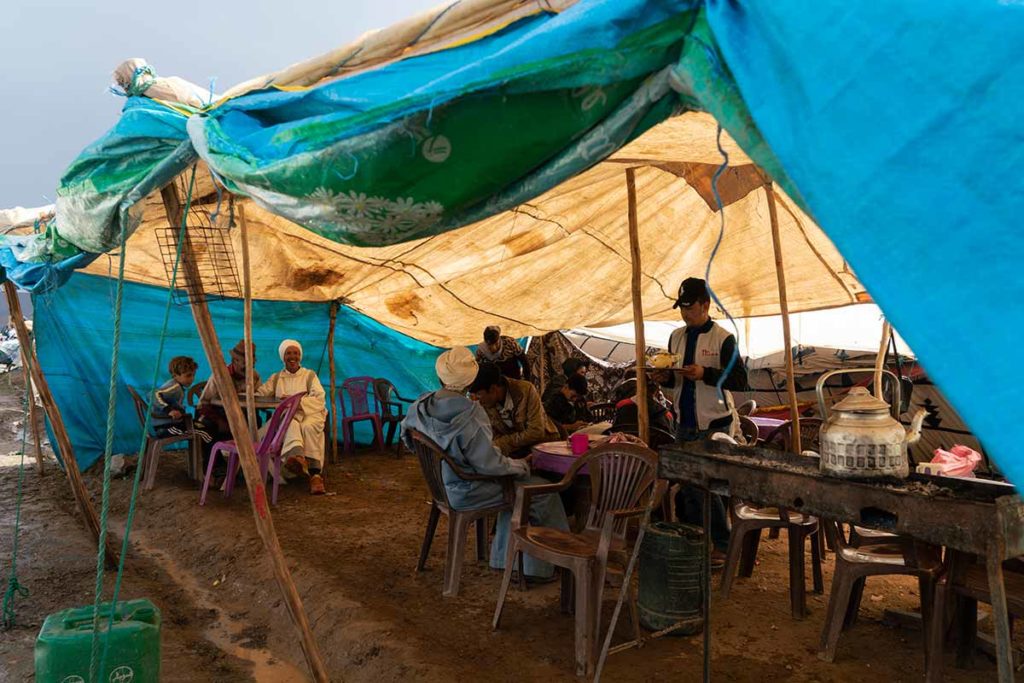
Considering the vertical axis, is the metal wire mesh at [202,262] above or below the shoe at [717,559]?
above

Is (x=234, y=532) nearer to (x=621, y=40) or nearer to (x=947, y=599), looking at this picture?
(x=947, y=599)

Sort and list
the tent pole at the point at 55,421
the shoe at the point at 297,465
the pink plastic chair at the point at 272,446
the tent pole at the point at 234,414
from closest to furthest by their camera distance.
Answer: the tent pole at the point at 234,414, the tent pole at the point at 55,421, the pink plastic chair at the point at 272,446, the shoe at the point at 297,465

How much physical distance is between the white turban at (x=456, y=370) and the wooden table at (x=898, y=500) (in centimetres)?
201

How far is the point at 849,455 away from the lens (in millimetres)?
2562

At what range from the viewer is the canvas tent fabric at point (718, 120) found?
1.18m

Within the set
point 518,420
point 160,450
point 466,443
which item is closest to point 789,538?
point 466,443

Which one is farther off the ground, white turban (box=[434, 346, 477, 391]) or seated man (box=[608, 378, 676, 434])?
white turban (box=[434, 346, 477, 391])

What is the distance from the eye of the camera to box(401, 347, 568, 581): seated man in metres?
4.84

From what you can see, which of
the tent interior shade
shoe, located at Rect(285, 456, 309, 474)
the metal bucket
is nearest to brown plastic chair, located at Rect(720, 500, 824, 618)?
the metal bucket

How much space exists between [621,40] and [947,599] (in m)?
3.13

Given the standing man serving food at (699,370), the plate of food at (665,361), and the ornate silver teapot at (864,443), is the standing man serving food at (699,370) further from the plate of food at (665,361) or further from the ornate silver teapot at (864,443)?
the ornate silver teapot at (864,443)

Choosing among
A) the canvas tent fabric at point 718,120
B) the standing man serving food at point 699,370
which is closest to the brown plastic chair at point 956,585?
the standing man serving food at point 699,370

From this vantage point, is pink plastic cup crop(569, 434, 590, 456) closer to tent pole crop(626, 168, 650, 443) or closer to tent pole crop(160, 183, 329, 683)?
tent pole crop(626, 168, 650, 443)

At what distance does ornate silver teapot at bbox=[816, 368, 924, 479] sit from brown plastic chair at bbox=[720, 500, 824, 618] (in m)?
1.89
